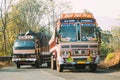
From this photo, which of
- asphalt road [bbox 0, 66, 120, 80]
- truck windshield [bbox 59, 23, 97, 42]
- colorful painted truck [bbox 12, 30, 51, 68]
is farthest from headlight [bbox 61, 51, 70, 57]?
colorful painted truck [bbox 12, 30, 51, 68]

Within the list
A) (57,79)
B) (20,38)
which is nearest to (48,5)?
(20,38)

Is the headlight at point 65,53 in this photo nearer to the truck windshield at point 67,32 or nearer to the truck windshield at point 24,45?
the truck windshield at point 67,32

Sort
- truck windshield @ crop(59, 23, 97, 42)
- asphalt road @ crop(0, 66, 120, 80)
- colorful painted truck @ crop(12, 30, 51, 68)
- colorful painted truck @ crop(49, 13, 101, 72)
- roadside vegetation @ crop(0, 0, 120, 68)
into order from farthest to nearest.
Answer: roadside vegetation @ crop(0, 0, 120, 68) < colorful painted truck @ crop(12, 30, 51, 68) < truck windshield @ crop(59, 23, 97, 42) < colorful painted truck @ crop(49, 13, 101, 72) < asphalt road @ crop(0, 66, 120, 80)

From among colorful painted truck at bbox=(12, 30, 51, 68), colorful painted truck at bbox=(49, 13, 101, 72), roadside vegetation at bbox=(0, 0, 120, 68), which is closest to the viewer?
colorful painted truck at bbox=(49, 13, 101, 72)

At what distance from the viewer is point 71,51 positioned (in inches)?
1118

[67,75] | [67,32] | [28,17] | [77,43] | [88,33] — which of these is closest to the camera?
[67,75]

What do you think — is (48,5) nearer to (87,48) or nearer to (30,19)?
(30,19)

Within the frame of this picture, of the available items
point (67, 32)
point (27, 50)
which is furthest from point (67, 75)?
point (27, 50)

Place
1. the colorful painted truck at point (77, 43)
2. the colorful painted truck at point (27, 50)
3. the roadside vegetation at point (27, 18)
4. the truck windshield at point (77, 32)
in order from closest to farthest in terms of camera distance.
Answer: the colorful painted truck at point (77, 43), the truck windshield at point (77, 32), the colorful painted truck at point (27, 50), the roadside vegetation at point (27, 18)

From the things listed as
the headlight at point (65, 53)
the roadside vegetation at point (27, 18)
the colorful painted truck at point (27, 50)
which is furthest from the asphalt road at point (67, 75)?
the roadside vegetation at point (27, 18)

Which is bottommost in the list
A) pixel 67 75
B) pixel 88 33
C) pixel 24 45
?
pixel 67 75

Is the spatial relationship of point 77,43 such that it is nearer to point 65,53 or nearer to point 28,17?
point 65,53

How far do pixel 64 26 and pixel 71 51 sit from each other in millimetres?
1600

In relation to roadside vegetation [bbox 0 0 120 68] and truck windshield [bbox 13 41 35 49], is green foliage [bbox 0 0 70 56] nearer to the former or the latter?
roadside vegetation [bbox 0 0 120 68]
